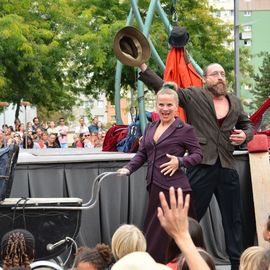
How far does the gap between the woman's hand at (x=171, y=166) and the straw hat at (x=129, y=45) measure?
1321mm

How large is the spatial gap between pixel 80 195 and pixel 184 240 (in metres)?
4.19

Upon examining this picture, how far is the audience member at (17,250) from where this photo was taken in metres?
5.04

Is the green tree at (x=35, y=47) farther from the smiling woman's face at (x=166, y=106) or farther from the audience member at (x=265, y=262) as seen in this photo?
the audience member at (x=265, y=262)

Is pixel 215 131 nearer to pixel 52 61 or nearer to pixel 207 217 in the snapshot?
pixel 207 217

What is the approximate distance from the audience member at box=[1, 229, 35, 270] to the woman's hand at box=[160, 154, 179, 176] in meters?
1.45

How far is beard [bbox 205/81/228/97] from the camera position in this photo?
6.91 m

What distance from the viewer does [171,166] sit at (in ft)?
20.7

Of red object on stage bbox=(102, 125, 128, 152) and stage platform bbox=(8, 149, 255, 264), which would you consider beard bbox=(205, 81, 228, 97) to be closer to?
stage platform bbox=(8, 149, 255, 264)

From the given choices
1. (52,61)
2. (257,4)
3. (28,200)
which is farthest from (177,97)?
(257,4)

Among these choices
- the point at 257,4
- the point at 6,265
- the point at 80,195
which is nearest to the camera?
the point at 6,265

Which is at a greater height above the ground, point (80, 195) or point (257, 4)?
point (257, 4)

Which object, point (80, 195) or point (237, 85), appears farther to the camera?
point (237, 85)

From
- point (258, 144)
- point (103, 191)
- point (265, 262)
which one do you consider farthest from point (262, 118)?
point (265, 262)

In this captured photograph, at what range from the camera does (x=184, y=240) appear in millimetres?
3555
